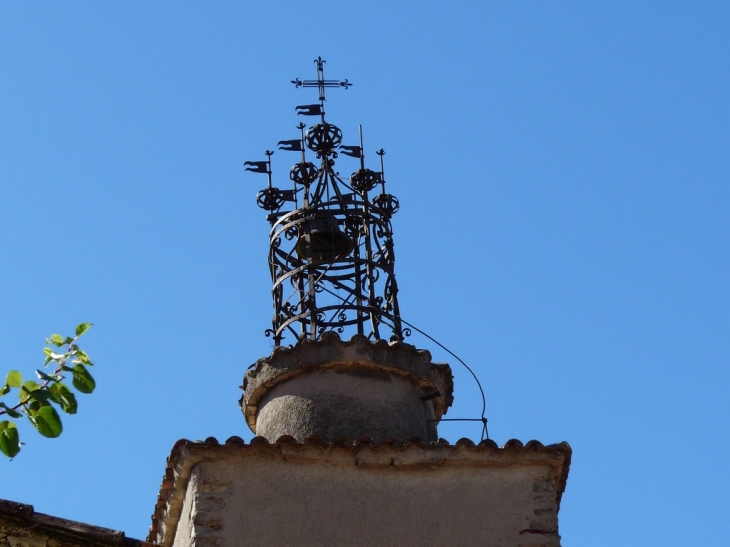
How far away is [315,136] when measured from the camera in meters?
13.0

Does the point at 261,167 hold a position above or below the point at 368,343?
above

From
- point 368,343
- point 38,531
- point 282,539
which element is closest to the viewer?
point 38,531

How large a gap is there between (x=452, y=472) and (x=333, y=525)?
89 centimetres

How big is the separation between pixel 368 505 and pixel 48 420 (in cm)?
434

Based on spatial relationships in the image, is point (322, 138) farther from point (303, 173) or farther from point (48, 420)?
point (48, 420)

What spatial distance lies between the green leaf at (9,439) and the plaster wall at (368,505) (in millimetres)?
3875

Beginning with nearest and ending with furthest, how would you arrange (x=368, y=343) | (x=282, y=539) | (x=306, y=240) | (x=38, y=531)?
1. (x=38, y=531)
2. (x=282, y=539)
3. (x=368, y=343)
4. (x=306, y=240)

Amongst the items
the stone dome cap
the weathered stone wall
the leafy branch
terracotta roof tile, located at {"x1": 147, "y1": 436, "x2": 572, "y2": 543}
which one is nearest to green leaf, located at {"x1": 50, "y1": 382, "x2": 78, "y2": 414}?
the leafy branch

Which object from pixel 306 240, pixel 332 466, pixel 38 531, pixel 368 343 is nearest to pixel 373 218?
pixel 306 240

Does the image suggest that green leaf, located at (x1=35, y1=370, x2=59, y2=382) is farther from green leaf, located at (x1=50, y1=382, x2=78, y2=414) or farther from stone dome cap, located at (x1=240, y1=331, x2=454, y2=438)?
stone dome cap, located at (x1=240, y1=331, x2=454, y2=438)

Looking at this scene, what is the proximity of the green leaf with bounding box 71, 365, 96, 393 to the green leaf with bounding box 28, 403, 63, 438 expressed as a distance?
200 millimetres

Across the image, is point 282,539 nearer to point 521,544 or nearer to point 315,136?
point 521,544

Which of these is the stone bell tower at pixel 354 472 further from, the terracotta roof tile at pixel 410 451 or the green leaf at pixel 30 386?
the green leaf at pixel 30 386

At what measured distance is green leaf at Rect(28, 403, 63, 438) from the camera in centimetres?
633
